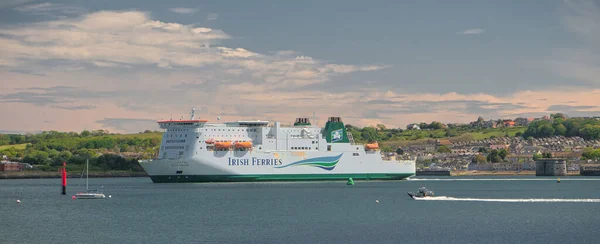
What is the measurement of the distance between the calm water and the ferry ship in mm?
9073

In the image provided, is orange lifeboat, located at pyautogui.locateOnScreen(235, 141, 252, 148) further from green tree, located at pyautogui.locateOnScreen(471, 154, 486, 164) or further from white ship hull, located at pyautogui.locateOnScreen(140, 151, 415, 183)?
green tree, located at pyautogui.locateOnScreen(471, 154, 486, 164)

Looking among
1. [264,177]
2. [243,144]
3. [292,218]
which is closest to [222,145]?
[243,144]

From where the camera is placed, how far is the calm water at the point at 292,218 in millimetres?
35875

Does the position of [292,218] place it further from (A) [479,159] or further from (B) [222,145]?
(A) [479,159]

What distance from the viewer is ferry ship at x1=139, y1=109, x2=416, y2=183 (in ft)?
237

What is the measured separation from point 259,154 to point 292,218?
31443 mm

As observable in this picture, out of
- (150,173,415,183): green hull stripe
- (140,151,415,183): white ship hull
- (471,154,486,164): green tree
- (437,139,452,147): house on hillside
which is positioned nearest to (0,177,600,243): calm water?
(140,151,415,183): white ship hull

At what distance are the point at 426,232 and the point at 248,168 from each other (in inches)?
1520

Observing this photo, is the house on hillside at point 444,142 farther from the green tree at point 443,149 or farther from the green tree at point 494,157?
the green tree at point 494,157

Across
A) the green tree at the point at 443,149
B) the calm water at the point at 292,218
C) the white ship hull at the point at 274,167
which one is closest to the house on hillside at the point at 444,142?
the green tree at the point at 443,149

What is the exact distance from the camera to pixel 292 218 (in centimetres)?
4366

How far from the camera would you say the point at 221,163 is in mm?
72750

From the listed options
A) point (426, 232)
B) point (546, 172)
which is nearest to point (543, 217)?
point (426, 232)

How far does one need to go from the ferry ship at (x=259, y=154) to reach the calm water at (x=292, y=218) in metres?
9.07
